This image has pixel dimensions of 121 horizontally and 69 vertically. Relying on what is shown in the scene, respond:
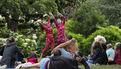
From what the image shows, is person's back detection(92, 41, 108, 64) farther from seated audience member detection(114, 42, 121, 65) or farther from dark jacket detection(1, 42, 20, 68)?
dark jacket detection(1, 42, 20, 68)

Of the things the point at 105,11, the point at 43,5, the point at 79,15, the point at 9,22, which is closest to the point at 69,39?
the point at 79,15

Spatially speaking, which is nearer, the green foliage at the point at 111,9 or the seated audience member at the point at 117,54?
the seated audience member at the point at 117,54

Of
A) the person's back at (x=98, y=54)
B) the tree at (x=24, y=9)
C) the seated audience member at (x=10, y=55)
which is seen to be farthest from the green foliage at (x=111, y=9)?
the seated audience member at (x=10, y=55)

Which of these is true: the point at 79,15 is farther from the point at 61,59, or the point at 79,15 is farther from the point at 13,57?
the point at 61,59

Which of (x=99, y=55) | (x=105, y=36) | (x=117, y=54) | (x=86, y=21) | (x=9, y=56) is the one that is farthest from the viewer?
(x=86, y=21)

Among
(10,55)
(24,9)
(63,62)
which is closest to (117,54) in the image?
(10,55)

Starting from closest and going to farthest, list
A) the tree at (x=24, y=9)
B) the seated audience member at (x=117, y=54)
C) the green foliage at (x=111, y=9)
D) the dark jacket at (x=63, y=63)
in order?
the dark jacket at (x=63, y=63)
the seated audience member at (x=117, y=54)
the tree at (x=24, y=9)
the green foliage at (x=111, y=9)

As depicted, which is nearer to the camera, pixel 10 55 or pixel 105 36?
pixel 10 55

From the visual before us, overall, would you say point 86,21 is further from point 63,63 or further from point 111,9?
point 111,9

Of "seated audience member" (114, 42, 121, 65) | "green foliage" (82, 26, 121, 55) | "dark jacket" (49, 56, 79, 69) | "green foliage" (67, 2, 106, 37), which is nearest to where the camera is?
"dark jacket" (49, 56, 79, 69)

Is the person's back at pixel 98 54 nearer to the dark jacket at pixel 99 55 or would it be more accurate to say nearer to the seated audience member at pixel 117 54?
the dark jacket at pixel 99 55

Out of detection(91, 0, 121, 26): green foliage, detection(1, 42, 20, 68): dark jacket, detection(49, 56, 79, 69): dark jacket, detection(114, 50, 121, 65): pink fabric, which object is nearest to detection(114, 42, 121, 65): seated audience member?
detection(114, 50, 121, 65): pink fabric

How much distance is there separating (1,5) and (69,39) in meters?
6.07

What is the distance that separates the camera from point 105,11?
2544 cm
